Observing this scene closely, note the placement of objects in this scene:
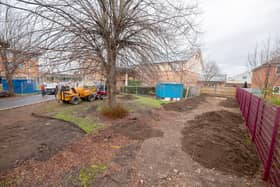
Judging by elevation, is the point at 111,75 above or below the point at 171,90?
above

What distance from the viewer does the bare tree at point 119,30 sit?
455cm

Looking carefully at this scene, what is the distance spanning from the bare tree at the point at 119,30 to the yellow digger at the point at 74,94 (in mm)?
5250

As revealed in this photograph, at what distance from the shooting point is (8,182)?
2.28 m

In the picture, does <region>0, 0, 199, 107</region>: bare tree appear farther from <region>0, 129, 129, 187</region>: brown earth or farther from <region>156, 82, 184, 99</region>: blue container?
<region>156, 82, 184, 99</region>: blue container

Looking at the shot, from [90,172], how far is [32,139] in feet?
10.4

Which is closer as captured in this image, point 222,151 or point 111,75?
point 222,151

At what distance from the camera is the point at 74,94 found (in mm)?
9883

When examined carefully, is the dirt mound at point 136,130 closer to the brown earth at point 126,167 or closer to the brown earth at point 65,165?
the brown earth at point 126,167

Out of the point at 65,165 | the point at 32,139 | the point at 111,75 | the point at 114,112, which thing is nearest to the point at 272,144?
the point at 65,165

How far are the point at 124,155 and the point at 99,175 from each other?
0.79 m

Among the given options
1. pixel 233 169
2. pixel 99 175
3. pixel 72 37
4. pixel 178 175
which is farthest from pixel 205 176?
pixel 72 37

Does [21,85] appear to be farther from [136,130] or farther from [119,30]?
[136,130]

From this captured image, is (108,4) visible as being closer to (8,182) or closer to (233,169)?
(8,182)

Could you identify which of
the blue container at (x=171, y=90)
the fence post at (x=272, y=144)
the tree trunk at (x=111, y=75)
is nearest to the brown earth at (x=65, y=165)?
the tree trunk at (x=111, y=75)
